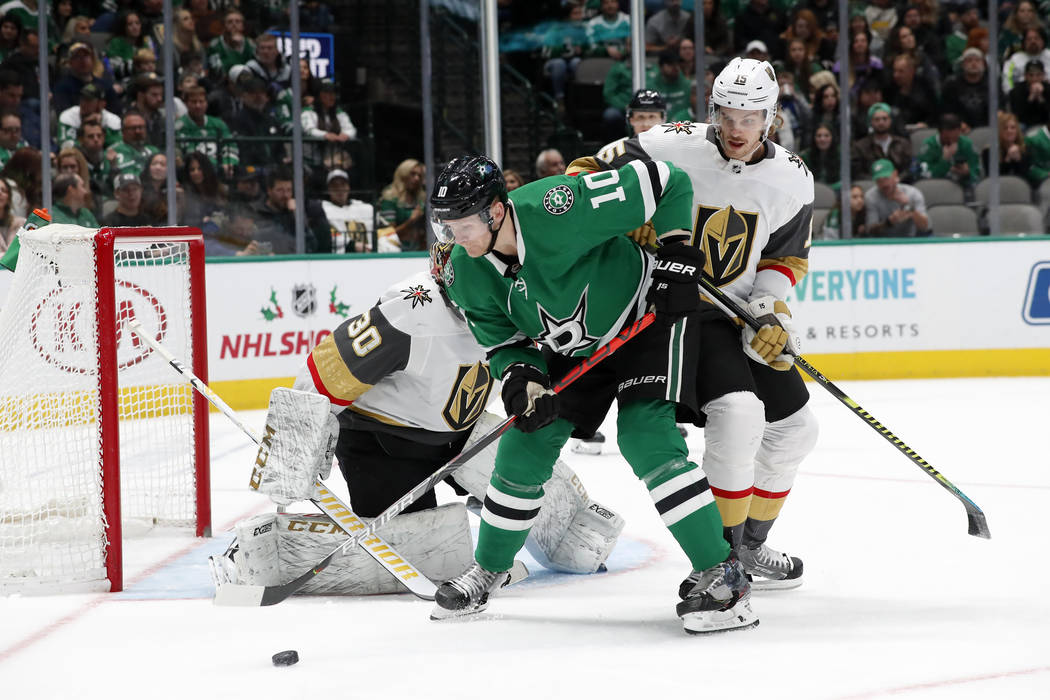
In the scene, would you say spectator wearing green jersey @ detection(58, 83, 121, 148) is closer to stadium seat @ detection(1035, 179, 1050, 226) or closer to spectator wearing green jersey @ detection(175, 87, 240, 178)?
spectator wearing green jersey @ detection(175, 87, 240, 178)

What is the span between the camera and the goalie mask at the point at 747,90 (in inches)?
93.4

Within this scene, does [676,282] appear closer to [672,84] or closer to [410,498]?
[410,498]

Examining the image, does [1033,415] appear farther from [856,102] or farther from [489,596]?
[489,596]

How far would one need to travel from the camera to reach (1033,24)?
24.3ft

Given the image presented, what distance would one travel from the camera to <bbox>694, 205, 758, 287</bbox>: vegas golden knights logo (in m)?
2.47

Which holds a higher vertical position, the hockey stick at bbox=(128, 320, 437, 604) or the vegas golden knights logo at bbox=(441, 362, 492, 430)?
the vegas golden knights logo at bbox=(441, 362, 492, 430)

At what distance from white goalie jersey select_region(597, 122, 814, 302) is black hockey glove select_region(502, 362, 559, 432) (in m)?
0.51

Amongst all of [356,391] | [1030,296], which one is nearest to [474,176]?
[356,391]

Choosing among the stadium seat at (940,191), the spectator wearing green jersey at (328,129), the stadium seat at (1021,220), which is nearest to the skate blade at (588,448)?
the spectator wearing green jersey at (328,129)

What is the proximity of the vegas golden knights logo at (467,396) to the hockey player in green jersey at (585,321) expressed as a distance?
338 millimetres

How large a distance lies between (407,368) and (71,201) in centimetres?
402

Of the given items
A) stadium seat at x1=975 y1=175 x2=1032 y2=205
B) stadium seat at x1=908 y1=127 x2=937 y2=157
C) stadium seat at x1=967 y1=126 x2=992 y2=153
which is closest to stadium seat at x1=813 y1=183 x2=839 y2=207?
stadium seat at x1=908 y1=127 x2=937 y2=157

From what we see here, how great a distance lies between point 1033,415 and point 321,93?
4.15 metres

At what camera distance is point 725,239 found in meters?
2.50
